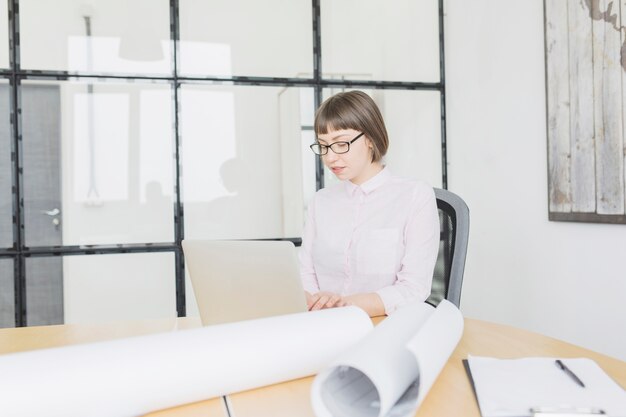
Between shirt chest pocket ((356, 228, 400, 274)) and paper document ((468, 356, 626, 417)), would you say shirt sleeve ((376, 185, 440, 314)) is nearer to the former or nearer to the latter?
shirt chest pocket ((356, 228, 400, 274))

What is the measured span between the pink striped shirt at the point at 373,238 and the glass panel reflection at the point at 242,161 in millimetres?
1232

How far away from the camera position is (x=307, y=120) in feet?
10.6

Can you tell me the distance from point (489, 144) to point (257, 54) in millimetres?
1421

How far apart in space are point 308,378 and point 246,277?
Result: 26 cm

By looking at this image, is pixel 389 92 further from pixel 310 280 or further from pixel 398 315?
pixel 398 315

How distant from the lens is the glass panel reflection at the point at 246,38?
310 centimetres

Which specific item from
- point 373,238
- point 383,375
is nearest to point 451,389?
point 383,375

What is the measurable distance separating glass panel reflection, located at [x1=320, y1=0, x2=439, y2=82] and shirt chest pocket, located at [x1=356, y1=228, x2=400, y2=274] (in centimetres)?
176

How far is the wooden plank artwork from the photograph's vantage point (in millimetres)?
2023

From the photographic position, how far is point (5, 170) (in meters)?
2.88

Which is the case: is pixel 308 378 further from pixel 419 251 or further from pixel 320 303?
pixel 419 251

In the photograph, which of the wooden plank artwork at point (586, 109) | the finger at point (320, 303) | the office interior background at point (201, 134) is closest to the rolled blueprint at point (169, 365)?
the finger at point (320, 303)

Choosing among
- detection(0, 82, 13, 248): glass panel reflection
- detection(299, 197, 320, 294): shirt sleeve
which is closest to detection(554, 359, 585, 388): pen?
detection(299, 197, 320, 294): shirt sleeve

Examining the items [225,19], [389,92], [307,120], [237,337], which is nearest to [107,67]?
[225,19]
